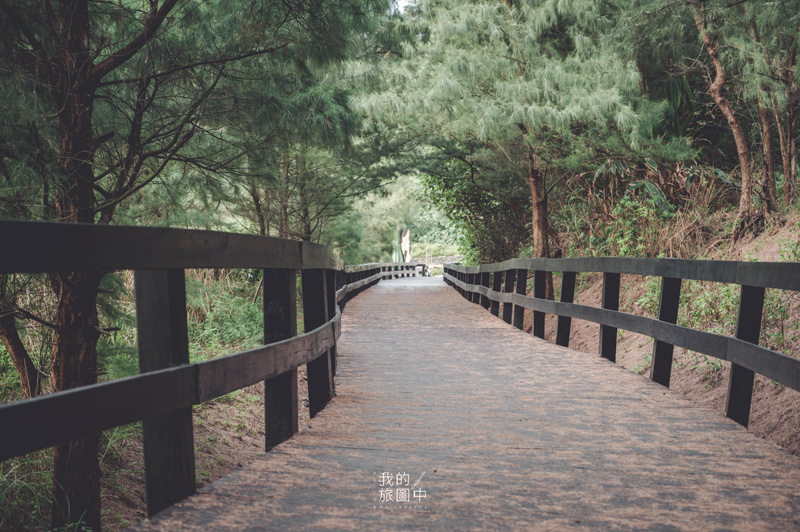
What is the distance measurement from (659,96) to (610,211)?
8.15 feet

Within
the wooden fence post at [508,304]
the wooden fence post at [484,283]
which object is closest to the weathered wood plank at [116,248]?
the wooden fence post at [508,304]

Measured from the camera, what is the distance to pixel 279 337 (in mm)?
3328

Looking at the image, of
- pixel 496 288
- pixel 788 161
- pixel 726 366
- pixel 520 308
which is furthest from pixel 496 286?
pixel 726 366

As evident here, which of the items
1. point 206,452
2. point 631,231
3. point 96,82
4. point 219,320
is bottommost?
point 206,452

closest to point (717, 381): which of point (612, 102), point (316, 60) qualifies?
point (612, 102)

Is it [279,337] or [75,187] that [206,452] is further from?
[279,337]

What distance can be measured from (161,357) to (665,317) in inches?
150

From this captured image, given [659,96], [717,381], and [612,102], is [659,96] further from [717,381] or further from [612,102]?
[717,381]

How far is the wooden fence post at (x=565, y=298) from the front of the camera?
6902 mm

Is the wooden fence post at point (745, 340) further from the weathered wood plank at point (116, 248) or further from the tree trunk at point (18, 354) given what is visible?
the tree trunk at point (18, 354)

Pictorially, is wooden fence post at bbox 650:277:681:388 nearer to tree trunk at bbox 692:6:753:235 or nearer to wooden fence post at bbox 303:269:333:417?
wooden fence post at bbox 303:269:333:417

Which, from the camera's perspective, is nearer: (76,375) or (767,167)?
(76,375)

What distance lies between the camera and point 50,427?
5.88ft

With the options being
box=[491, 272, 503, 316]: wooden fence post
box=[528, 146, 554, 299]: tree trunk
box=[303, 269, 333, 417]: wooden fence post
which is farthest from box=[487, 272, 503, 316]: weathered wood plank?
box=[303, 269, 333, 417]: wooden fence post
